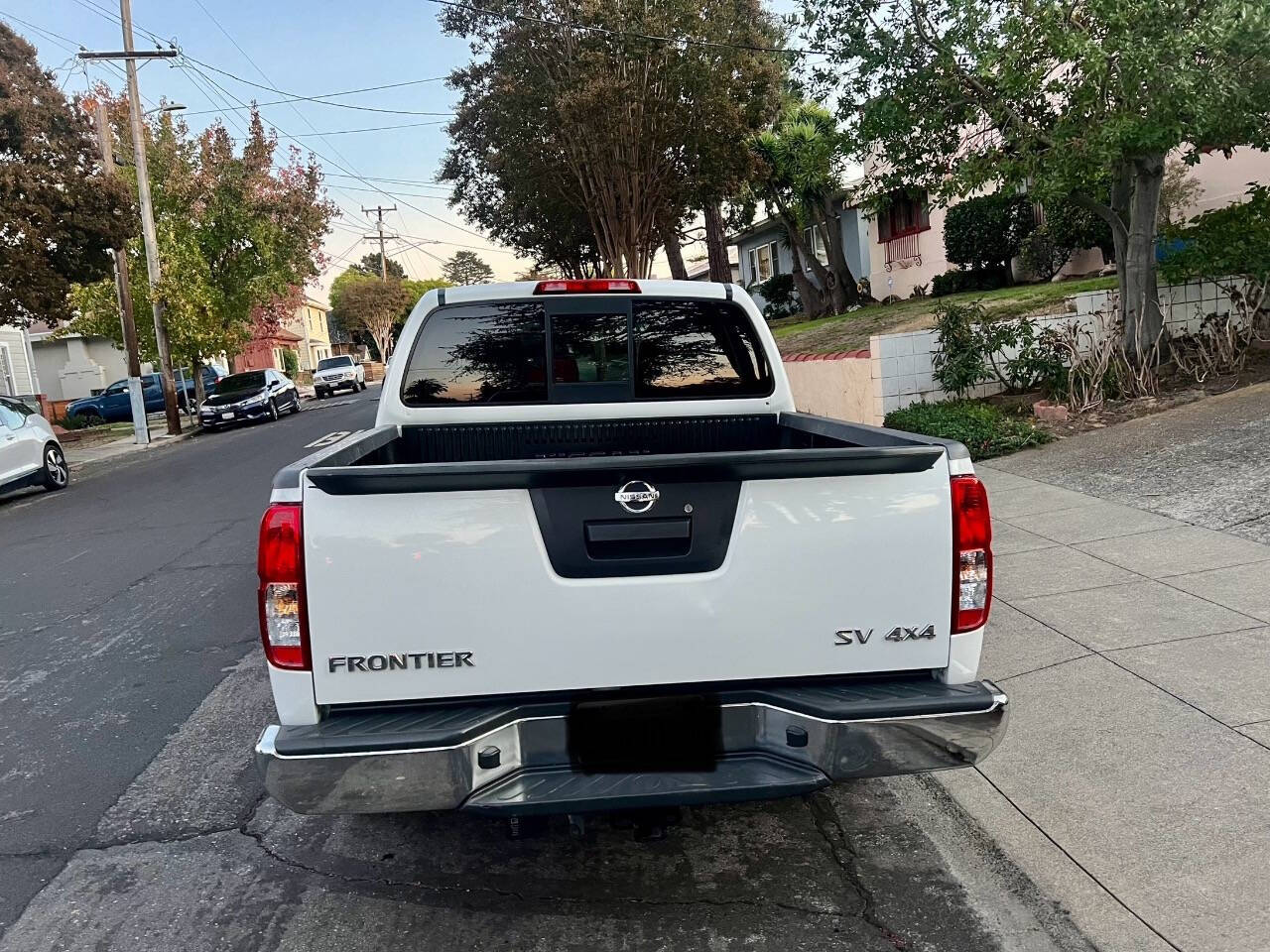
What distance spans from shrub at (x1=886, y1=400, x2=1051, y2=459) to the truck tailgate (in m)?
7.02

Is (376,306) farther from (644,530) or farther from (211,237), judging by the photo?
(644,530)

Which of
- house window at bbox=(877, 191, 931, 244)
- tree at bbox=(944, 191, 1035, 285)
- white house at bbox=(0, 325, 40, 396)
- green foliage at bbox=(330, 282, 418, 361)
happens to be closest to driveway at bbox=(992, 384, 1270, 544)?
tree at bbox=(944, 191, 1035, 285)

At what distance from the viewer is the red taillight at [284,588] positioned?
2.68m

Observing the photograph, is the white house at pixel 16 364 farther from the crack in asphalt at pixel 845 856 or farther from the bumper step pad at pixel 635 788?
the bumper step pad at pixel 635 788

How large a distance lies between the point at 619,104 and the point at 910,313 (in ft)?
24.0

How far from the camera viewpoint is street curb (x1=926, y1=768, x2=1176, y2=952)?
2887mm

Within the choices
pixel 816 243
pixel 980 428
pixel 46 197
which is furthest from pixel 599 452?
pixel 816 243

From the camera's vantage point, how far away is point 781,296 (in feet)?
109

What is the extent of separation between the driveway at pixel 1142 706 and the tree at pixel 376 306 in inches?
2880

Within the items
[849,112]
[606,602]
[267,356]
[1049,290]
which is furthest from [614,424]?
[267,356]

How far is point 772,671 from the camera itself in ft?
9.36

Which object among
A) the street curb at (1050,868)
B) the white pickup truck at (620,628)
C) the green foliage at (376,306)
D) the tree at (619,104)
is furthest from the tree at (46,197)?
the green foliage at (376,306)

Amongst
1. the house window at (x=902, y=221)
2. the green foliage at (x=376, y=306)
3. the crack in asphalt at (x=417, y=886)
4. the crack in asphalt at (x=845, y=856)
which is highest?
the green foliage at (x=376, y=306)

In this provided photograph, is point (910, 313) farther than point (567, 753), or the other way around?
point (910, 313)
